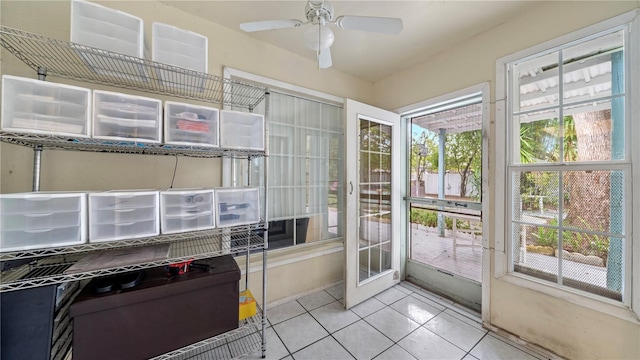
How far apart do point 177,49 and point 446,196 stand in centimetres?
263

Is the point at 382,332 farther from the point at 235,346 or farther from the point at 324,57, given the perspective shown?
the point at 324,57

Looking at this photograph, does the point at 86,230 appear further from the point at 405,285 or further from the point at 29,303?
the point at 405,285

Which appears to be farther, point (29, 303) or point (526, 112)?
point (526, 112)

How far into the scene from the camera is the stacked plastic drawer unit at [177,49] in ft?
3.76

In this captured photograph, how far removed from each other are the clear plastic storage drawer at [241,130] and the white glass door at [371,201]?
89 cm

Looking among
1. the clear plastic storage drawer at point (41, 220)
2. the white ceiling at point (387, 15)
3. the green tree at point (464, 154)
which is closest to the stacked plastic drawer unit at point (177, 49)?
the white ceiling at point (387, 15)

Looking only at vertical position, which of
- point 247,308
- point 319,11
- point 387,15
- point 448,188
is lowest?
point 247,308

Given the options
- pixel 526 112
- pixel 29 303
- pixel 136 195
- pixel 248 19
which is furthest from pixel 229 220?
pixel 526 112

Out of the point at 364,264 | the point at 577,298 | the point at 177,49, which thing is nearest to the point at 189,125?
the point at 177,49

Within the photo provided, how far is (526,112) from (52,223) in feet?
9.51

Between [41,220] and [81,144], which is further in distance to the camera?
[81,144]

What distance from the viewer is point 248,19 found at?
1.66m

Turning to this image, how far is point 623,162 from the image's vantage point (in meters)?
1.28

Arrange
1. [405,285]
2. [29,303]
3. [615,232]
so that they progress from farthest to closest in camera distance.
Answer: [405,285]
[615,232]
[29,303]
